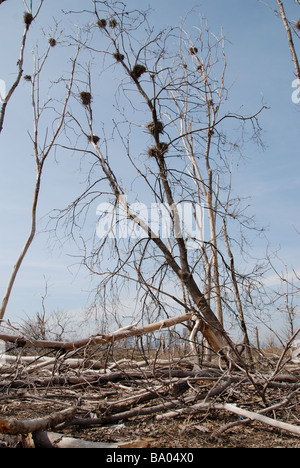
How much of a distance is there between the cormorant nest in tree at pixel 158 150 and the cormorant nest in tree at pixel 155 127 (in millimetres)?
249

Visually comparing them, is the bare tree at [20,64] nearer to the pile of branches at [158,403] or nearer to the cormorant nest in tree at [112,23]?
the cormorant nest in tree at [112,23]

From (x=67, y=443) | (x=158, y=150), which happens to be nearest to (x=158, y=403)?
(x=67, y=443)

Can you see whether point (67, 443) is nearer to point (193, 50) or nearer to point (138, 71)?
point (138, 71)

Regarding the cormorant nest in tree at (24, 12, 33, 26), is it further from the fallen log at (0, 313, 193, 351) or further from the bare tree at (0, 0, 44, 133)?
the fallen log at (0, 313, 193, 351)

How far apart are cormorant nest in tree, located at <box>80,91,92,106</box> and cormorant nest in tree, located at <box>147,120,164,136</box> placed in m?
1.87

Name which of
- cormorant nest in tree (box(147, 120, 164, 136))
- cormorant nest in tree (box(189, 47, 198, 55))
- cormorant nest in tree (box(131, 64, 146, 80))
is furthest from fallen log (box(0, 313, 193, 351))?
cormorant nest in tree (box(189, 47, 198, 55))

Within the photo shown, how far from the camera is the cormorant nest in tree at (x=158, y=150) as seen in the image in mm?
6656

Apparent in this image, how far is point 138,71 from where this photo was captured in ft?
22.9

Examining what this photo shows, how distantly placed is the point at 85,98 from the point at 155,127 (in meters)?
2.19

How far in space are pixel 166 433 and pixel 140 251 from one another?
3.79 metres

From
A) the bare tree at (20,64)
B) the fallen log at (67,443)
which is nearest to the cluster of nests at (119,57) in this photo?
the bare tree at (20,64)
